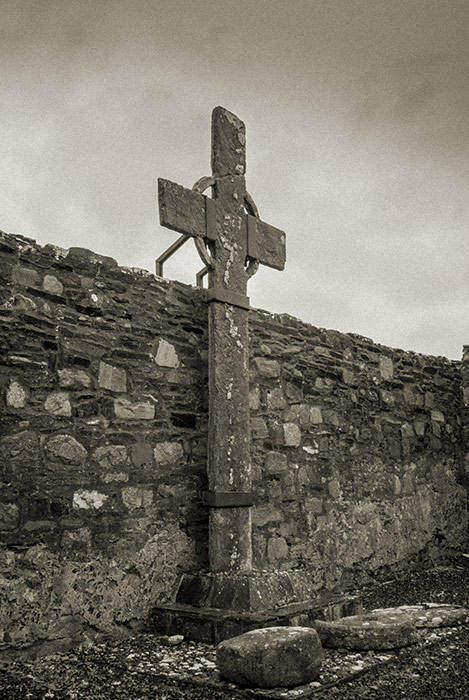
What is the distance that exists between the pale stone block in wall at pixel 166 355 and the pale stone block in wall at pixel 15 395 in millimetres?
1091

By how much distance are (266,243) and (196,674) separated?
325cm

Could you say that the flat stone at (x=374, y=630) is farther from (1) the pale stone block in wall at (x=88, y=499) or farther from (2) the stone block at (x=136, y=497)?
(1) the pale stone block in wall at (x=88, y=499)

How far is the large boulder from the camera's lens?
135 inches

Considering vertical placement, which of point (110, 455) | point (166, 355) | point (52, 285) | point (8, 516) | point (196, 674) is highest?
point (52, 285)

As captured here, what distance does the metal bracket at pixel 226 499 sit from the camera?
4902 mm

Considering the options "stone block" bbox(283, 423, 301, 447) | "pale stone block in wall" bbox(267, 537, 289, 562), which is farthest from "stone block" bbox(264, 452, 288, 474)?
"pale stone block in wall" bbox(267, 537, 289, 562)

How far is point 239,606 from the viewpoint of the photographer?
4469mm

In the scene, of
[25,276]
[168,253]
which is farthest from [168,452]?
[168,253]

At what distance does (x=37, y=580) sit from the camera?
4.03m

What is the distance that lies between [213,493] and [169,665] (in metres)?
1.30

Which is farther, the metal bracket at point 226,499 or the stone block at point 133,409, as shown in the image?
the metal bracket at point 226,499

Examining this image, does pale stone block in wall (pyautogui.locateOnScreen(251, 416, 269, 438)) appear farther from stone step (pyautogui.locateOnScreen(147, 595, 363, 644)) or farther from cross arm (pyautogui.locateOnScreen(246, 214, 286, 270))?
stone step (pyautogui.locateOnScreen(147, 595, 363, 644))

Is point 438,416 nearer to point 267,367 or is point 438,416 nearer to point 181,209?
point 267,367

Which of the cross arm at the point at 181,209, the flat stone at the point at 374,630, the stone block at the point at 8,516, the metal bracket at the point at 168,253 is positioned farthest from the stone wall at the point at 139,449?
the flat stone at the point at 374,630
